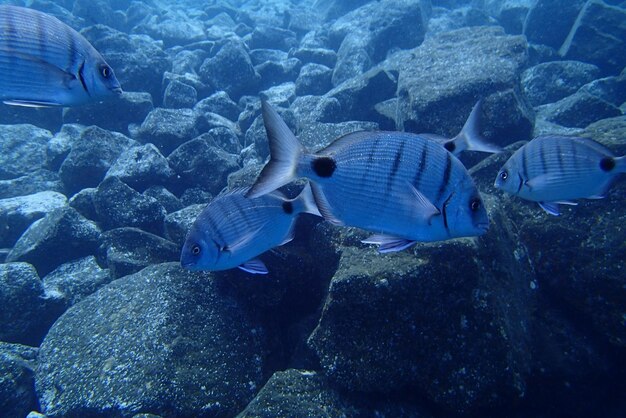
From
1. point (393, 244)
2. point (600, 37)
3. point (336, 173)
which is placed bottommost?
point (600, 37)

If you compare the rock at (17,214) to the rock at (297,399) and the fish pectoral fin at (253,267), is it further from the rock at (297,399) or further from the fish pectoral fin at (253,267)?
the rock at (297,399)

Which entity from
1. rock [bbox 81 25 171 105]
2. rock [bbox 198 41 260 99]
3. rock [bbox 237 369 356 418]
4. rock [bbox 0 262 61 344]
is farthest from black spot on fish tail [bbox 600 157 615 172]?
rock [bbox 81 25 171 105]

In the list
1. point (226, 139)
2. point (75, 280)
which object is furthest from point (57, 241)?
point (226, 139)

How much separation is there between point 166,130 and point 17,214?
326cm

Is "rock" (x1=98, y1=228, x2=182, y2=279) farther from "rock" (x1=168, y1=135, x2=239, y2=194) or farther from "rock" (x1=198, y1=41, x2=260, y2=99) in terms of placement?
"rock" (x1=198, y1=41, x2=260, y2=99)

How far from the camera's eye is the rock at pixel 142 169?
6.15 meters

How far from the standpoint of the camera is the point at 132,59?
34.8 ft

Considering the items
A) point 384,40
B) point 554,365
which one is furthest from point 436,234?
point 384,40

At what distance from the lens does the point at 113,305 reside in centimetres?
392

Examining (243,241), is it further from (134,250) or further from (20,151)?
(20,151)

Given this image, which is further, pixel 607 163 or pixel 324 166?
pixel 607 163

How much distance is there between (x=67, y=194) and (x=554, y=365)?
30.1 ft

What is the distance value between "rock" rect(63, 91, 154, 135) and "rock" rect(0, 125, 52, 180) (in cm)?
89

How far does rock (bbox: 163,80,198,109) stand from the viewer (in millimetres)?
10055
